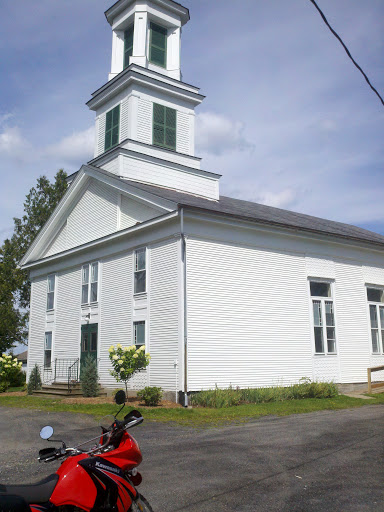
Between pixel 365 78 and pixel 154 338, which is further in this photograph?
pixel 154 338

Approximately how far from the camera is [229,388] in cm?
1702

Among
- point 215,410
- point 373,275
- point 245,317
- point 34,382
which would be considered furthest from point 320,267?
point 34,382

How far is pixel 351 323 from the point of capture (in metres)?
21.6

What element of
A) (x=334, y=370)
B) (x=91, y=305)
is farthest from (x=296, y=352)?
(x=91, y=305)

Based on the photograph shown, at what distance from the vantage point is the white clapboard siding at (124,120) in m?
23.5

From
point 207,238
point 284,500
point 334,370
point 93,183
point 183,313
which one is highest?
point 93,183

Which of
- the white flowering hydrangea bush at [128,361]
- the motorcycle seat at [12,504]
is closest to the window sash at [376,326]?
the white flowering hydrangea bush at [128,361]

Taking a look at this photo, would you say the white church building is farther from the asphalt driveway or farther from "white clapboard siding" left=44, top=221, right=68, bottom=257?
the asphalt driveway

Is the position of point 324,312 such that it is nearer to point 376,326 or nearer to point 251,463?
point 376,326

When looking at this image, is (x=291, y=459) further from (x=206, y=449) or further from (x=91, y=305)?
(x=91, y=305)

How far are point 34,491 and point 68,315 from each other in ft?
65.2

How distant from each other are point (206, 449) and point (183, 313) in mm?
7784

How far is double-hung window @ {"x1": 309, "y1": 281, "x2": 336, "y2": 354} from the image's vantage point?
67.1 feet

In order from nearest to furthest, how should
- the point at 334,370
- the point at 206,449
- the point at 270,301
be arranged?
the point at 206,449 < the point at 270,301 < the point at 334,370
